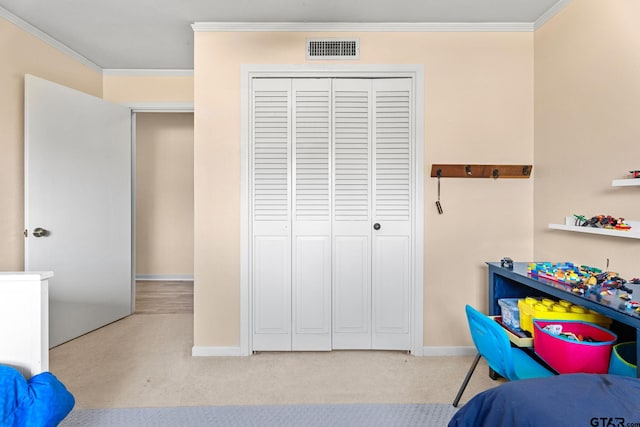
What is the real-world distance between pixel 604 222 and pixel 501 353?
92cm

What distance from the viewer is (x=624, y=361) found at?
53.6 inches

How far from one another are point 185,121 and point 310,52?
10.4 ft

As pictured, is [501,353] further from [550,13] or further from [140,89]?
[140,89]

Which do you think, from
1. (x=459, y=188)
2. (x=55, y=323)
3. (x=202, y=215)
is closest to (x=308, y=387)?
(x=202, y=215)

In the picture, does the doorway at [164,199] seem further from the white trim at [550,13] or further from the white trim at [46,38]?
the white trim at [550,13]

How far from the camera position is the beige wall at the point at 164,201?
505 cm

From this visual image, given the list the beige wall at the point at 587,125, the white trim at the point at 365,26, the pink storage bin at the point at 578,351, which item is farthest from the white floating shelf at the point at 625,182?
the white trim at the point at 365,26

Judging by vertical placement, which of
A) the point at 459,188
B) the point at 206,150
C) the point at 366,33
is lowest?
the point at 459,188

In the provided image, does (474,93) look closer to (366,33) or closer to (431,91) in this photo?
(431,91)

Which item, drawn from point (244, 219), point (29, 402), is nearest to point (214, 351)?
point (244, 219)

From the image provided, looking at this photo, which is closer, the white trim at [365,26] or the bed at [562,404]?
the bed at [562,404]

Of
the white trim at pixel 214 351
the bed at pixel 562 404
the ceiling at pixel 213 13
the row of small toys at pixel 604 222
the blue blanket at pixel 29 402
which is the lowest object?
the white trim at pixel 214 351

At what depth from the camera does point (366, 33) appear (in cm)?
252

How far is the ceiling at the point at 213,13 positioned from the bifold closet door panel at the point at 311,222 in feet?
1.90
